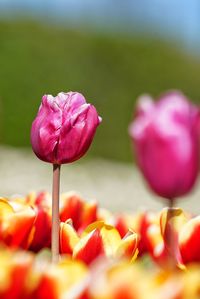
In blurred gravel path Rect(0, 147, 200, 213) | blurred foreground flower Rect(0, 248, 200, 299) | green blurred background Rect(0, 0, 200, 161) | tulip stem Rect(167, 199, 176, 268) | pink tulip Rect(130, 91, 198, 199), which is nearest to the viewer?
blurred foreground flower Rect(0, 248, 200, 299)

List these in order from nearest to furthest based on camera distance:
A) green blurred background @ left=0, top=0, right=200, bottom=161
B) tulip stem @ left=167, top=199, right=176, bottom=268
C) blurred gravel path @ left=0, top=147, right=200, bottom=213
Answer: tulip stem @ left=167, top=199, right=176, bottom=268 → blurred gravel path @ left=0, top=147, right=200, bottom=213 → green blurred background @ left=0, top=0, right=200, bottom=161

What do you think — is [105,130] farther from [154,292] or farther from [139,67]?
[154,292]

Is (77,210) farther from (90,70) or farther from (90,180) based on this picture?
(90,70)

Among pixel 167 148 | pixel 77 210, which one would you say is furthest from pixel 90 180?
pixel 167 148

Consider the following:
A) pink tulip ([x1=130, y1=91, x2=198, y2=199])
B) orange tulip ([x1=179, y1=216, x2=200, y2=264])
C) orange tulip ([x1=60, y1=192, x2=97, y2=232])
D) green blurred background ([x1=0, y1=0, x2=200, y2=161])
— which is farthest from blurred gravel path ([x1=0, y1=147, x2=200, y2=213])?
pink tulip ([x1=130, y1=91, x2=198, y2=199])

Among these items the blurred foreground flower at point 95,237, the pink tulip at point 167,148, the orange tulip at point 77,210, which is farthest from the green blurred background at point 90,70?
the pink tulip at point 167,148

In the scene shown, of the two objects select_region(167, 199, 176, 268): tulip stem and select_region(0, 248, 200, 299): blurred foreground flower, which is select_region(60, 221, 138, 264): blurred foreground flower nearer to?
select_region(167, 199, 176, 268): tulip stem

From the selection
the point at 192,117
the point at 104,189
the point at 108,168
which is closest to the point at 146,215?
the point at 192,117
